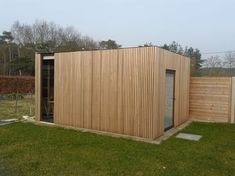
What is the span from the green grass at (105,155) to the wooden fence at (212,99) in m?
2.30

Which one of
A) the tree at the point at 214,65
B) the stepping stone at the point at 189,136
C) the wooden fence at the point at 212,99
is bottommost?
the stepping stone at the point at 189,136

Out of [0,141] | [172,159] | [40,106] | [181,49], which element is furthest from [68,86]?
[181,49]

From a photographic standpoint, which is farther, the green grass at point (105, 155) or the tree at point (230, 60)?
→ the tree at point (230, 60)

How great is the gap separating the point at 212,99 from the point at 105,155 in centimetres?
584

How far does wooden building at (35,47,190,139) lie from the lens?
5914 mm

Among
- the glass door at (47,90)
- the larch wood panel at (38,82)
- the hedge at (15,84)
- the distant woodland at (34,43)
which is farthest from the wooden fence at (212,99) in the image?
the hedge at (15,84)

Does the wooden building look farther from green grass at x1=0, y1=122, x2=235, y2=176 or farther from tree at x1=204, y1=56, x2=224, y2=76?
tree at x1=204, y1=56, x2=224, y2=76

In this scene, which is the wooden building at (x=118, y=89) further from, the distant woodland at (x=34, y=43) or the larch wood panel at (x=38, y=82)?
the distant woodland at (x=34, y=43)

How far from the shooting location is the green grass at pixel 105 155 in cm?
402

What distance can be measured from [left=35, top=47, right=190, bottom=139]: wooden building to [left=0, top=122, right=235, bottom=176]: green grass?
1.89ft

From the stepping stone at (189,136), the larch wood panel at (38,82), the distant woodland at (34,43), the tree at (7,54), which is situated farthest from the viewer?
the tree at (7,54)

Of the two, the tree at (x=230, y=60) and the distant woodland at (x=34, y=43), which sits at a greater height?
the distant woodland at (x=34, y=43)

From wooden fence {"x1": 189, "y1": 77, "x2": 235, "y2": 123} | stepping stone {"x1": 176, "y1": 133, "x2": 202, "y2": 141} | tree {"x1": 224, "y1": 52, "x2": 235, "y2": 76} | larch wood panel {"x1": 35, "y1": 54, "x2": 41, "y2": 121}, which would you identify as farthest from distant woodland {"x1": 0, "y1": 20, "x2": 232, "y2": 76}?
stepping stone {"x1": 176, "y1": 133, "x2": 202, "y2": 141}

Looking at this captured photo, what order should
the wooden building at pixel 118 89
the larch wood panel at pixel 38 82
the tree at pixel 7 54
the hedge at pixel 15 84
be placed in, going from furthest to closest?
the tree at pixel 7 54, the hedge at pixel 15 84, the larch wood panel at pixel 38 82, the wooden building at pixel 118 89
